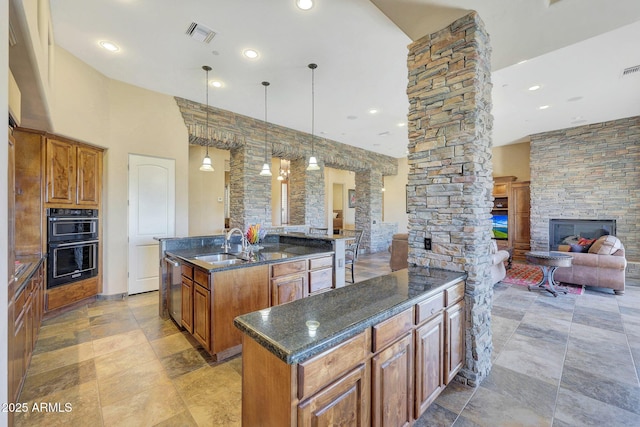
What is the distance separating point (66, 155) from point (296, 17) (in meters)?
3.45

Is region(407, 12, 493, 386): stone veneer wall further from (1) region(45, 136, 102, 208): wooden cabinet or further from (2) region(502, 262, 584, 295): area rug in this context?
(1) region(45, 136, 102, 208): wooden cabinet

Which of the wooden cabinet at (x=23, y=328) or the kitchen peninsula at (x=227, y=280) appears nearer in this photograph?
the wooden cabinet at (x=23, y=328)

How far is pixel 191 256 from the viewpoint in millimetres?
2936

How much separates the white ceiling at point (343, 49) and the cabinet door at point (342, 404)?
262 centimetres

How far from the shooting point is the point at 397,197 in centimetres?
1005

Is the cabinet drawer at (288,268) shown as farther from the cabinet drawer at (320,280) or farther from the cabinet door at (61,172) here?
the cabinet door at (61,172)

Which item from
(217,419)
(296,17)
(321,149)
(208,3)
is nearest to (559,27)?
(296,17)

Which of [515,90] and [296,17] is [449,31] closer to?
[296,17]

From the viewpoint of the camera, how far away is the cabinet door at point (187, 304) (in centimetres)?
271

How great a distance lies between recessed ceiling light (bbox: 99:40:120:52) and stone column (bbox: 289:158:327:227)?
13.6 ft

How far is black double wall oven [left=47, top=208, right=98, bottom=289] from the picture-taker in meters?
3.41

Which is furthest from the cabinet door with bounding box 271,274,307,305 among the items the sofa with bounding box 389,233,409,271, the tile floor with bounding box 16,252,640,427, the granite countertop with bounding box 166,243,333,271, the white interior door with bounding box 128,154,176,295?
the sofa with bounding box 389,233,409,271

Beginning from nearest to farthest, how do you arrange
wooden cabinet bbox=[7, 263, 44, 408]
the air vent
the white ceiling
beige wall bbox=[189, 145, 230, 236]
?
1. wooden cabinet bbox=[7, 263, 44, 408]
2. the white ceiling
3. the air vent
4. beige wall bbox=[189, 145, 230, 236]

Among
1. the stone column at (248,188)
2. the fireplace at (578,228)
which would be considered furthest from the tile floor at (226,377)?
Result: the fireplace at (578,228)
